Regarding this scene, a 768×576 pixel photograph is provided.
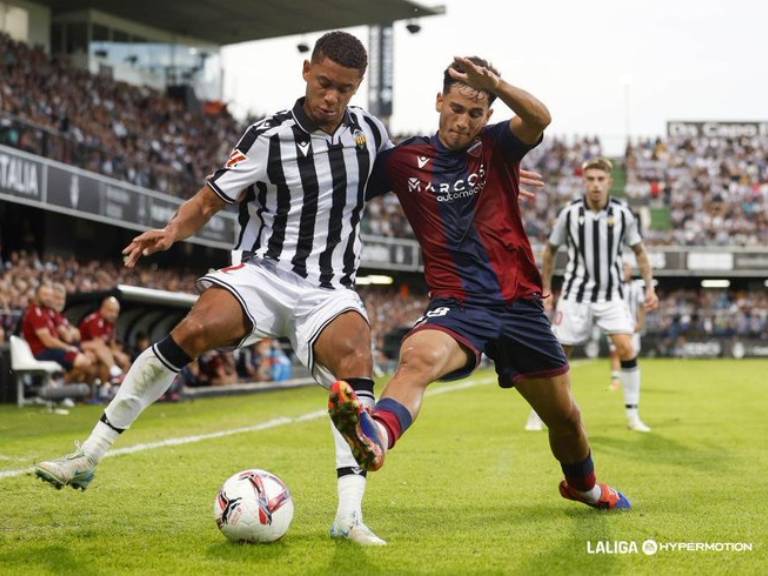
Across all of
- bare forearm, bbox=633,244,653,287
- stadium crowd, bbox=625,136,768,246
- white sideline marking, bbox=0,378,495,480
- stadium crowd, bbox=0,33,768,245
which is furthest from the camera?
stadium crowd, bbox=625,136,768,246

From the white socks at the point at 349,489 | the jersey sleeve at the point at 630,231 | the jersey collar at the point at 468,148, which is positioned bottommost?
the white socks at the point at 349,489

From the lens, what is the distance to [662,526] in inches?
219

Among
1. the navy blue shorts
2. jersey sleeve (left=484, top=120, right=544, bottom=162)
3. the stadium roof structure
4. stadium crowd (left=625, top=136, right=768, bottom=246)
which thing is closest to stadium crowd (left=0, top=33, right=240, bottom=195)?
the stadium roof structure

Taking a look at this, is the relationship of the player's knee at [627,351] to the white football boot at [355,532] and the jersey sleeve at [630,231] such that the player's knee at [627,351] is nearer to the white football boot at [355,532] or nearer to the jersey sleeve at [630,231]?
the jersey sleeve at [630,231]

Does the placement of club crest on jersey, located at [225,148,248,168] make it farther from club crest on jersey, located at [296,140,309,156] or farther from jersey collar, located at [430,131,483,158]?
jersey collar, located at [430,131,483,158]

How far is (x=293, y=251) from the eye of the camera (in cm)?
564

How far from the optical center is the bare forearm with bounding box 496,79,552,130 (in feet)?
16.3

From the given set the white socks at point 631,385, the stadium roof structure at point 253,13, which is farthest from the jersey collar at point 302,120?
the stadium roof structure at point 253,13

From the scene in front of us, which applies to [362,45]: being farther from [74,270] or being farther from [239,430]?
[74,270]

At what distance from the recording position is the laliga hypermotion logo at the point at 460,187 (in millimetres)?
5473

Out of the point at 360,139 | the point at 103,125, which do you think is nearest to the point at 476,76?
the point at 360,139

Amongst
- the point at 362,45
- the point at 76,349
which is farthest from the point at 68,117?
the point at 362,45

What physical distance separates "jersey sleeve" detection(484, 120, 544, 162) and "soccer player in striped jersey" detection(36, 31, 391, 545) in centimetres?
70

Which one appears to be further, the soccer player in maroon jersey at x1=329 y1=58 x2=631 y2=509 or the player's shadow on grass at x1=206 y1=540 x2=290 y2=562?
the soccer player in maroon jersey at x1=329 y1=58 x2=631 y2=509
